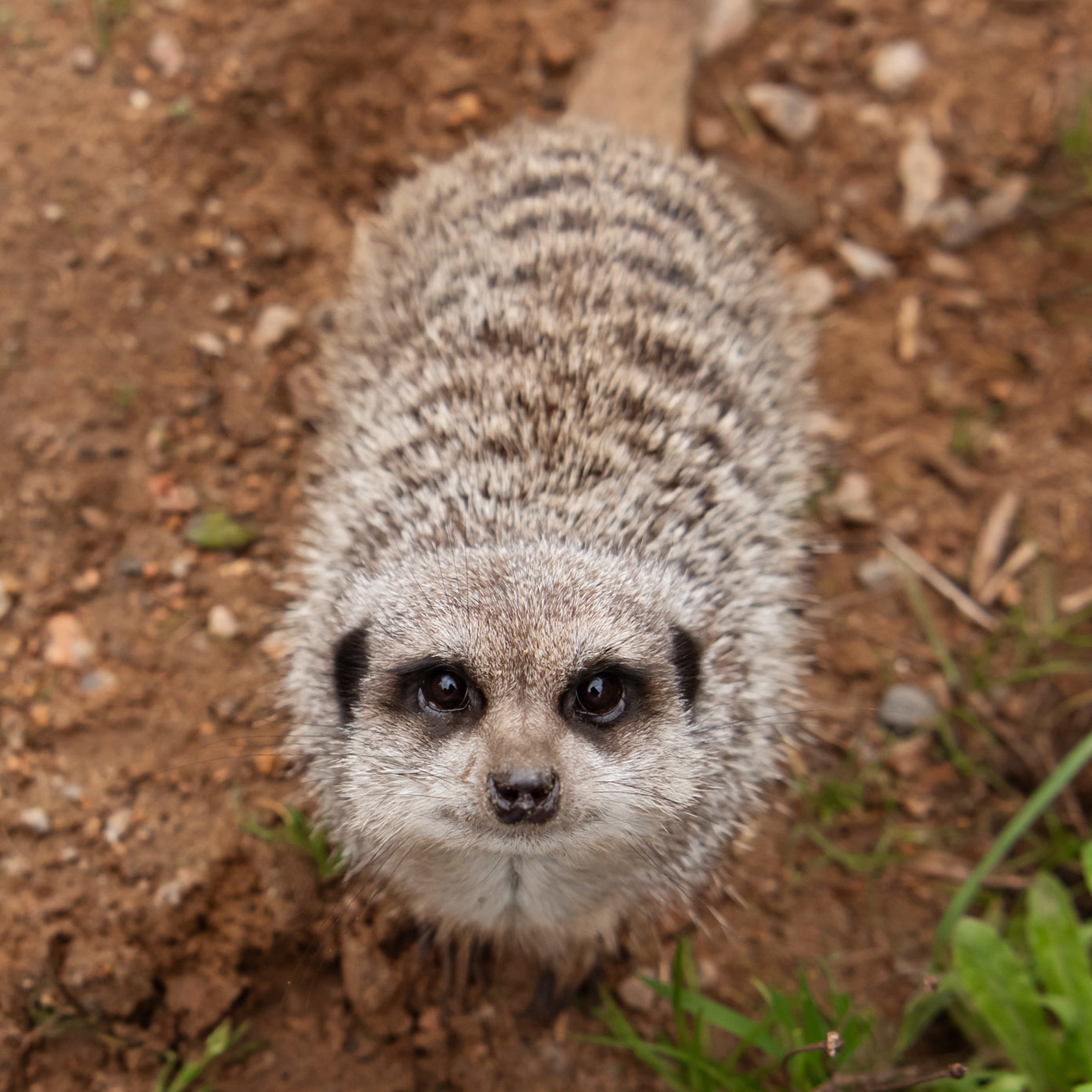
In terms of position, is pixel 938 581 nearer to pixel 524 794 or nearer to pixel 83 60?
pixel 524 794

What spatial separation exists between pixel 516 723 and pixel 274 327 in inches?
86.9

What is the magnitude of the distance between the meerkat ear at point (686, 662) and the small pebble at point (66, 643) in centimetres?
189

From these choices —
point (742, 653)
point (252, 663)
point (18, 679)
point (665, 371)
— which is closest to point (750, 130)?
point (665, 371)

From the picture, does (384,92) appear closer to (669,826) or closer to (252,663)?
(252,663)

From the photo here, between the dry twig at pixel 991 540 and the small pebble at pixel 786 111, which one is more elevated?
the small pebble at pixel 786 111

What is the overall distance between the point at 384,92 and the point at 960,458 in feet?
8.87

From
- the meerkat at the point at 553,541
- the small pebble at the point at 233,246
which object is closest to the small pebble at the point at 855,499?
the meerkat at the point at 553,541

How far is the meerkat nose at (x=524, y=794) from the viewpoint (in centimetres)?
196

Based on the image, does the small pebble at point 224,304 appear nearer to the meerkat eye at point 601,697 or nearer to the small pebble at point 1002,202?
the meerkat eye at point 601,697

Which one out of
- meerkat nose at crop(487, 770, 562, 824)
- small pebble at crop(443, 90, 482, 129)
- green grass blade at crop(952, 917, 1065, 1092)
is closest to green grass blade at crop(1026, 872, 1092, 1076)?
green grass blade at crop(952, 917, 1065, 1092)

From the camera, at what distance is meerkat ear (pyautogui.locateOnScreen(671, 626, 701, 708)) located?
2.33 m

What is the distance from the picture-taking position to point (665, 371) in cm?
296

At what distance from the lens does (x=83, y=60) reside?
3.70 m

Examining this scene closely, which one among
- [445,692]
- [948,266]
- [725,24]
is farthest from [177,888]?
[725,24]
